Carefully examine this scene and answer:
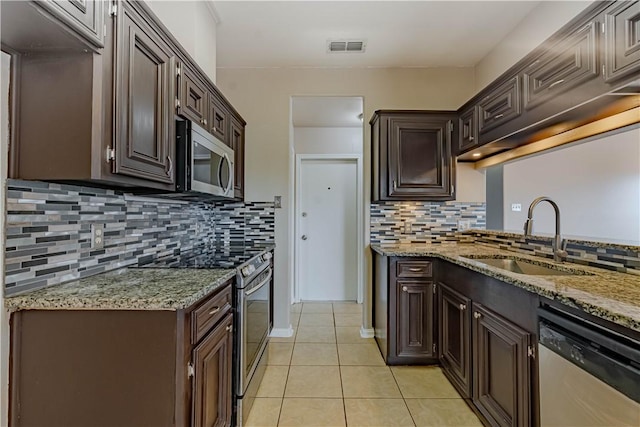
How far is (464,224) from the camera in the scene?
3104 millimetres

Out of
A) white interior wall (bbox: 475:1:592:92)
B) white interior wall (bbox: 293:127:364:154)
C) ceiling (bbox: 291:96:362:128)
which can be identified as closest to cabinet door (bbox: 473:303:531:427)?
white interior wall (bbox: 475:1:592:92)

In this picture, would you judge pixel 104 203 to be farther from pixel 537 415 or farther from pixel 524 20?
pixel 524 20

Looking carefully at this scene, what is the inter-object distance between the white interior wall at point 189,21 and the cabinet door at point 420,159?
5.26ft

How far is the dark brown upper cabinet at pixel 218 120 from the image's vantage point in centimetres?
214

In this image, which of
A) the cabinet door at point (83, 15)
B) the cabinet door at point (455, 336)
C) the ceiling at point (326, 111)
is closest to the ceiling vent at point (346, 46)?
the ceiling at point (326, 111)

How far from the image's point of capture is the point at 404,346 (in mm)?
2463

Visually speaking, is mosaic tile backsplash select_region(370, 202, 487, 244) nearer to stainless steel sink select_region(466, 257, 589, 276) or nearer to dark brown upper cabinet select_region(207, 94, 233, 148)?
stainless steel sink select_region(466, 257, 589, 276)

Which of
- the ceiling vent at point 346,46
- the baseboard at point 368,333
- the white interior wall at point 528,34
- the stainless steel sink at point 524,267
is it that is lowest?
the baseboard at point 368,333

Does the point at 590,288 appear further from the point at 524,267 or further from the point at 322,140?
the point at 322,140

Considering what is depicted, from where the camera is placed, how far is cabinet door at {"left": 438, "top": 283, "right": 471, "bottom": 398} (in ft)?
6.39

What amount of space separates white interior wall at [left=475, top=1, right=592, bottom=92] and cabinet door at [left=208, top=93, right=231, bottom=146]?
89.7 inches

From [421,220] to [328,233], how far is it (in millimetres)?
1551

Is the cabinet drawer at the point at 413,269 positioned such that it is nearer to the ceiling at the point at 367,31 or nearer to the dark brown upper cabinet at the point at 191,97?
the dark brown upper cabinet at the point at 191,97

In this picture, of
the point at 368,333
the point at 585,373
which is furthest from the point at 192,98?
the point at 368,333
